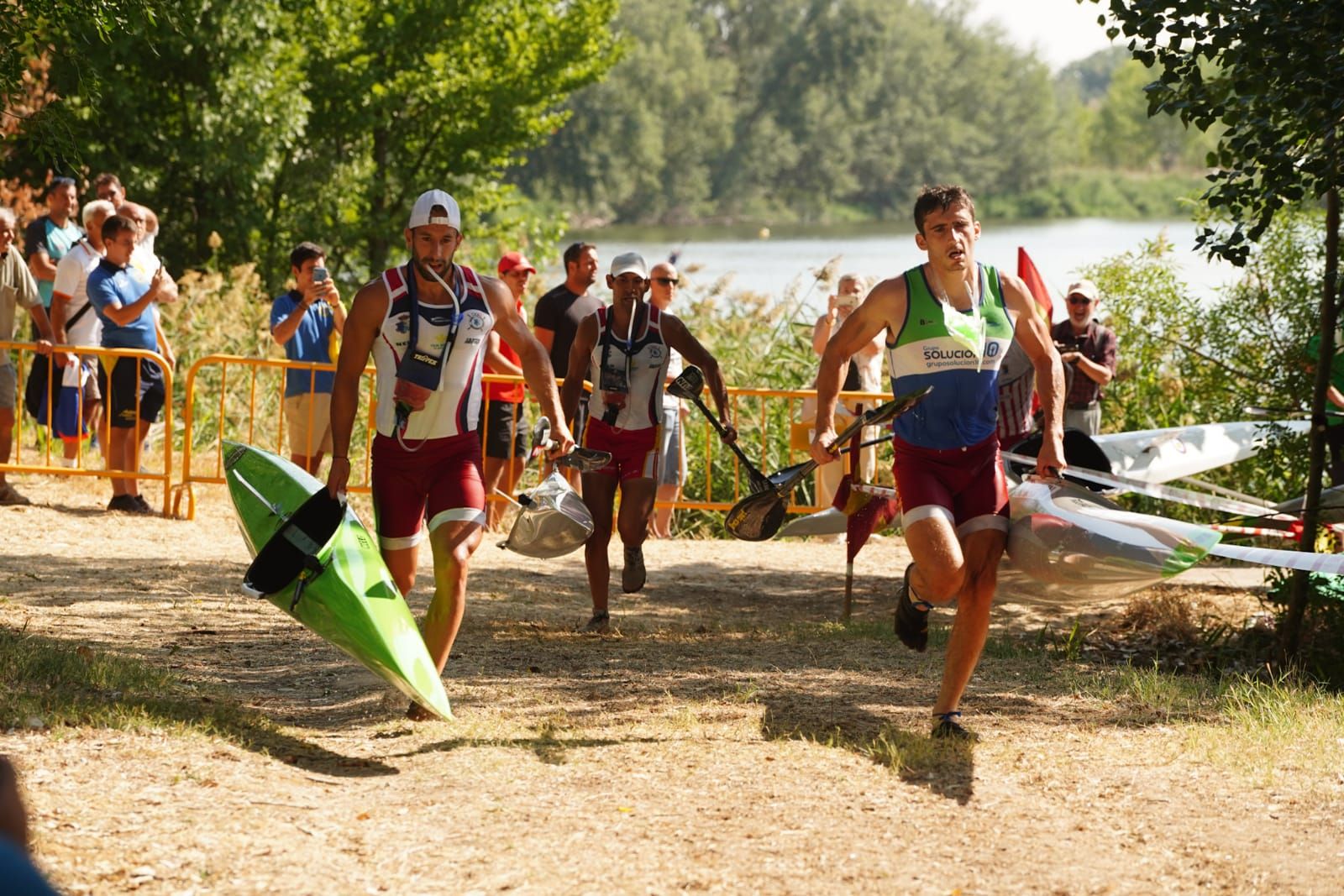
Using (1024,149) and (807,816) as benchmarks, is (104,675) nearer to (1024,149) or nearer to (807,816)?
(807,816)

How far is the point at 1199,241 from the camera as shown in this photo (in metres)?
7.32

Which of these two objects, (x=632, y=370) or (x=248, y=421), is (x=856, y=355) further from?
(x=248, y=421)

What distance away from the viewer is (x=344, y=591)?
571 centimetres

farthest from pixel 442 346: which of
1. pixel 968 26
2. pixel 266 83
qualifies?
pixel 968 26

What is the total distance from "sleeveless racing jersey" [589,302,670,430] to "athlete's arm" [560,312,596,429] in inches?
1.8

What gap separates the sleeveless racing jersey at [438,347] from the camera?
19.2 feet

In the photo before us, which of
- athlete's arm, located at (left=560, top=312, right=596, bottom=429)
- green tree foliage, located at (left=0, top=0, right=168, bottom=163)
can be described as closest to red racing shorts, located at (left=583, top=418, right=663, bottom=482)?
athlete's arm, located at (left=560, top=312, right=596, bottom=429)

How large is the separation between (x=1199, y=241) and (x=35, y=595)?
5.72 metres

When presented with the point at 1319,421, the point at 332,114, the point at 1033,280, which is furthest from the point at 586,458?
the point at 332,114

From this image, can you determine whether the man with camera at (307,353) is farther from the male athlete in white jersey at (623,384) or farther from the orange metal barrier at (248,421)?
the male athlete in white jersey at (623,384)

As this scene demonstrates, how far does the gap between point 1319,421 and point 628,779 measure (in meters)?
3.81

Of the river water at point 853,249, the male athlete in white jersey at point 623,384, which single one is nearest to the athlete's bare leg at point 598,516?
the male athlete in white jersey at point 623,384

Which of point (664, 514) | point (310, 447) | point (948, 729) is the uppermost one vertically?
point (310, 447)

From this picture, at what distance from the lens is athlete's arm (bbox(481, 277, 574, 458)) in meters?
6.02
